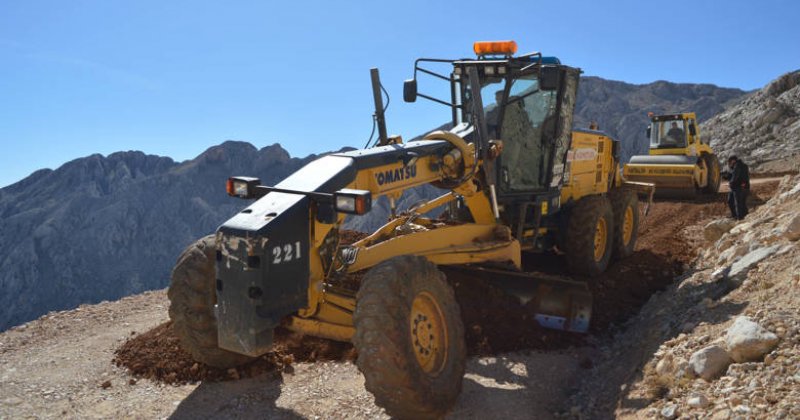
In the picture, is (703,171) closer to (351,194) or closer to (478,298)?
(478,298)

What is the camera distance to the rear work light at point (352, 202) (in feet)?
12.9

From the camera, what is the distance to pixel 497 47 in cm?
689

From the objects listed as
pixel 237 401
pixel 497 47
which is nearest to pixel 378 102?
pixel 497 47

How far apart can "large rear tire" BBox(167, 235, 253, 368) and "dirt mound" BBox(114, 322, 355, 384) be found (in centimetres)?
41

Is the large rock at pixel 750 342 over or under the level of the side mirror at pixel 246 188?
under

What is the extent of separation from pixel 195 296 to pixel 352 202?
161cm

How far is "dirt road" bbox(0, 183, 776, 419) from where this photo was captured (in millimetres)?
4488

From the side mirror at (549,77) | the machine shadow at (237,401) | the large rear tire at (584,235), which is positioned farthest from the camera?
the large rear tire at (584,235)

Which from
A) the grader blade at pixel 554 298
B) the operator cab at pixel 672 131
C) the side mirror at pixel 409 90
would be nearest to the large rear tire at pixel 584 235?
the grader blade at pixel 554 298

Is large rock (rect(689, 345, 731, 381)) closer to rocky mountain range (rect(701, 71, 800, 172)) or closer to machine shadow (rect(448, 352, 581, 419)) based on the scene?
machine shadow (rect(448, 352, 581, 419))

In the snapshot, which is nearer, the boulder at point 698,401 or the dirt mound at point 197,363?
the boulder at point 698,401

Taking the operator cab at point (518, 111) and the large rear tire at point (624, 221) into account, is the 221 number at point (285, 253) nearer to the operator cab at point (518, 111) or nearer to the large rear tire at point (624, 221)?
the operator cab at point (518, 111)

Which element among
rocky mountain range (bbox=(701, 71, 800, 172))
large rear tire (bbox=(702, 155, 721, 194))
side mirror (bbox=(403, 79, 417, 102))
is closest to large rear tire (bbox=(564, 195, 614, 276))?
side mirror (bbox=(403, 79, 417, 102))

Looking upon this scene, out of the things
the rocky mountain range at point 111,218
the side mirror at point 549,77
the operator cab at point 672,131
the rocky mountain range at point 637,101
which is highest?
the rocky mountain range at point 637,101
